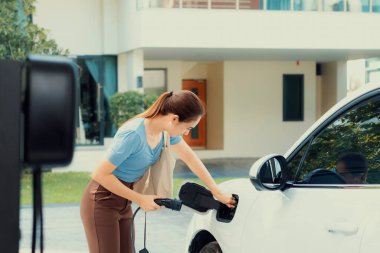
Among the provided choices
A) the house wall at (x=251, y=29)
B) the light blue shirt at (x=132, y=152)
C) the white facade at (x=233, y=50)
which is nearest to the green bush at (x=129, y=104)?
the white facade at (x=233, y=50)

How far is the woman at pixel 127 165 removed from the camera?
13.6ft

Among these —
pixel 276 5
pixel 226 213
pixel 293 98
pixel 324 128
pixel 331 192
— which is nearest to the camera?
pixel 331 192

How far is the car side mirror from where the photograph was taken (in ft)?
13.2

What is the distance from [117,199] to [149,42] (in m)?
15.6

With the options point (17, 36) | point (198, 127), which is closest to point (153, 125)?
point (17, 36)

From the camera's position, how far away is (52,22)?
21.4 meters

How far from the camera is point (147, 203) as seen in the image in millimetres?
4172

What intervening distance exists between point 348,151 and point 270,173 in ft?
1.44

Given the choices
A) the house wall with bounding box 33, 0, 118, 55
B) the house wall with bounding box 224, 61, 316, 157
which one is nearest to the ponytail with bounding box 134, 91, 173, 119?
the house wall with bounding box 33, 0, 118, 55

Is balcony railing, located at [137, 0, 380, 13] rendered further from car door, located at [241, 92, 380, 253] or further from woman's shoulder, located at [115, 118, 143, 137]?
car door, located at [241, 92, 380, 253]

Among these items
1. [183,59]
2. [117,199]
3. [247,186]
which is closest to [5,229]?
[117,199]

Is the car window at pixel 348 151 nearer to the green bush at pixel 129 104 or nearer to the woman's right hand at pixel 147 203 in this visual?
the woman's right hand at pixel 147 203

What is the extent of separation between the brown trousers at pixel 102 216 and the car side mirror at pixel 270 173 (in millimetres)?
733

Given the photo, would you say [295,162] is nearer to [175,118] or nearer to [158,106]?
[175,118]
